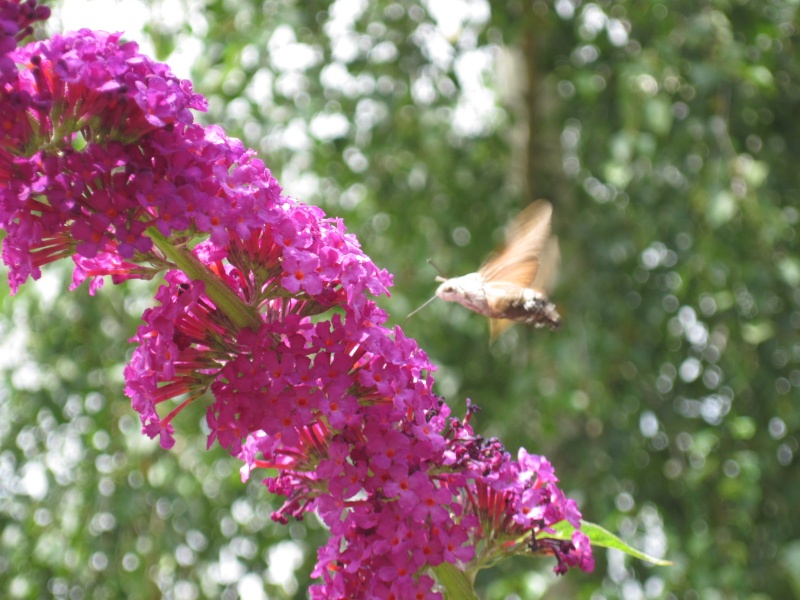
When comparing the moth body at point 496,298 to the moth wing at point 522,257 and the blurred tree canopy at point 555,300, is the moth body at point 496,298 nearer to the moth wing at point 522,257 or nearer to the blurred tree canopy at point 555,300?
the moth wing at point 522,257

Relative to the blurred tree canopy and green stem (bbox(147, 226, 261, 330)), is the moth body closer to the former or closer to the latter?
green stem (bbox(147, 226, 261, 330))

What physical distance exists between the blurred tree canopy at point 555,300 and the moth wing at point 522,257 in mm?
955

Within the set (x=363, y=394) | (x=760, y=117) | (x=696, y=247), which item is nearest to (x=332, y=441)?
(x=363, y=394)

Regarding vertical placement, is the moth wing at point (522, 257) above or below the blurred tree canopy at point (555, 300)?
above

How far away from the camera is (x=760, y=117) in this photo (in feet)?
8.82

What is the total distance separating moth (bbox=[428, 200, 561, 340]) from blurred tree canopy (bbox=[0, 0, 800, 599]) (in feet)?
3.12

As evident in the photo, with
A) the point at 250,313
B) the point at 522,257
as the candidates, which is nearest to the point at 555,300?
the point at 522,257

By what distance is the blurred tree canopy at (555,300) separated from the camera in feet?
7.70

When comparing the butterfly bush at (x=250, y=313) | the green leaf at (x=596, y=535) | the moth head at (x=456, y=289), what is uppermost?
the butterfly bush at (x=250, y=313)

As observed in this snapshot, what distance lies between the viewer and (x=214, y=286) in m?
0.89

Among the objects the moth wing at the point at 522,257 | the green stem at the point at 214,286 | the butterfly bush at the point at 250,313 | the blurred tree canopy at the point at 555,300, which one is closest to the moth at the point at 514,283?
the moth wing at the point at 522,257

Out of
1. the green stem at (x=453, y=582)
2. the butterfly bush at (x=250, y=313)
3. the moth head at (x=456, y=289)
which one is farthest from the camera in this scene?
the moth head at (x=456, y=289)

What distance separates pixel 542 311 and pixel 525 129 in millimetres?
1920

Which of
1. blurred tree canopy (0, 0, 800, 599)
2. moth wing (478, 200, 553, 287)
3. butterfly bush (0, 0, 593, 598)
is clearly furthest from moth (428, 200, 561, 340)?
blurred tree canopy (0, 0, 800, 599)
